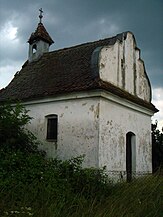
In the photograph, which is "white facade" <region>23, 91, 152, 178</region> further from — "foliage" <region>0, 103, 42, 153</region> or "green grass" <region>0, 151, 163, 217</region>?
"foliage" <region>0, 103, 42, 153</region>

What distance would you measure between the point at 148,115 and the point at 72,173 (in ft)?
24.1

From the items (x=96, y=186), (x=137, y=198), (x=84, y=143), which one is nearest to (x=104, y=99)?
(x=84, y=143)

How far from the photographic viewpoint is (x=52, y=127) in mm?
13633

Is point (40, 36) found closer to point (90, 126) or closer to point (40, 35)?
point (40, 35)

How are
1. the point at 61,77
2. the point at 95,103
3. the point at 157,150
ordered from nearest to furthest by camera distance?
the point at 95,103 → the point at 61,77 → the point at 157,150

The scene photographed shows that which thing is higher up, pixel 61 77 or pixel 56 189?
pixel 61 77

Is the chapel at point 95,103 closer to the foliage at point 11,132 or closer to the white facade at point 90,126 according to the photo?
the white facade at point 90,126

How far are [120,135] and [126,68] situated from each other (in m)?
Result: 3.56

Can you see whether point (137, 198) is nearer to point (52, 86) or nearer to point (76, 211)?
point (76, 211)

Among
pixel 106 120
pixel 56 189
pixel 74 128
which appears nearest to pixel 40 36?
pixel 74 128

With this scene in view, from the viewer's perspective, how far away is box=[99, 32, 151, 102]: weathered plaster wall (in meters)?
13.1

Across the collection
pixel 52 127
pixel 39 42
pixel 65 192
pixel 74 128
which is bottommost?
pixel 65 192

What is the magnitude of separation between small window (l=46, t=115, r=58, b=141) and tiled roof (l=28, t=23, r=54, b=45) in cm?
740

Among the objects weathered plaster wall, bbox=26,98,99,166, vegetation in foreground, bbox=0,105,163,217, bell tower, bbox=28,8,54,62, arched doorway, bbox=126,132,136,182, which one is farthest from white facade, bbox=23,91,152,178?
bell tower, bbox=28,8,54,62
